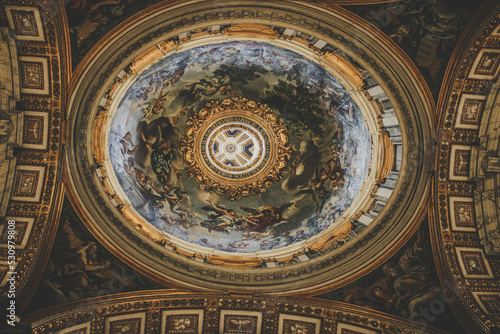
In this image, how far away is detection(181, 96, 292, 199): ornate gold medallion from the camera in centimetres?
1748

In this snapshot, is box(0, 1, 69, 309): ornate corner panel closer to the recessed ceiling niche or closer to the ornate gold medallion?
the recessed ceiling niche

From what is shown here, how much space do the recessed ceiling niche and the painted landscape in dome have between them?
0.17 ft

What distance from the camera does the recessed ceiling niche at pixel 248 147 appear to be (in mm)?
12242

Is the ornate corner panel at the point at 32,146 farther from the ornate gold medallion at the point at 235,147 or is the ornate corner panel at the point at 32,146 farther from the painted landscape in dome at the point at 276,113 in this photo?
the ornate gold medallion at the point at 235,147

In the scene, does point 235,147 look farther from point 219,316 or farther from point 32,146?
point 32,146

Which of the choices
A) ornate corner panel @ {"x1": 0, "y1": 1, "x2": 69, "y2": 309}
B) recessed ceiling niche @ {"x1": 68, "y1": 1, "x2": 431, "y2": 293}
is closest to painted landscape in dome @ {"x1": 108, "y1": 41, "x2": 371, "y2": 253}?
recessed ceiling niche @ {"x1": 68, "y1": 1, "x2": 431, "y2": 293}

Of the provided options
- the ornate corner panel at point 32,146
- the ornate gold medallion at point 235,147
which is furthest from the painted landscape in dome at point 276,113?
the ornate corner panel at point 32,146

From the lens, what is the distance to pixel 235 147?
1819 cm

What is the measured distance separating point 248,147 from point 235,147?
1.77 ft

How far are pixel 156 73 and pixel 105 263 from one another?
6271 mm

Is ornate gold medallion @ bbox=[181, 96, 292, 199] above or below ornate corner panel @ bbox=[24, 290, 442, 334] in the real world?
above

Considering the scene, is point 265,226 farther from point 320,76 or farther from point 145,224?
point 320,76

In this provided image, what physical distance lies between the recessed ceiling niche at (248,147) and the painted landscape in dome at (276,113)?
0.17ft

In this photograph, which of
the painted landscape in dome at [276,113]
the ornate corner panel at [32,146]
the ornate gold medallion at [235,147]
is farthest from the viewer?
the ornate gold medallion at [235,147]
